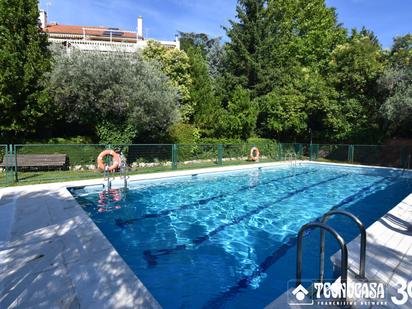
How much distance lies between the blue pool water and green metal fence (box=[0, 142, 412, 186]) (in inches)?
93.9

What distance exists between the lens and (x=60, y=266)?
12.1 feet

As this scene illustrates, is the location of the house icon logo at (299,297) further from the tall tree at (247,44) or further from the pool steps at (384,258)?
the tall tree at (247,44)

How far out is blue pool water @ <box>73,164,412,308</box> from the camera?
4.11m

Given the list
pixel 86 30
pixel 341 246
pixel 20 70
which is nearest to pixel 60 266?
pixel 341 246

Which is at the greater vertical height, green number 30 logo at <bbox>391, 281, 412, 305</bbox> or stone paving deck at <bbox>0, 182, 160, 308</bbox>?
green number 30 logo at <bbox>391, 281, 412, 305</bbox>

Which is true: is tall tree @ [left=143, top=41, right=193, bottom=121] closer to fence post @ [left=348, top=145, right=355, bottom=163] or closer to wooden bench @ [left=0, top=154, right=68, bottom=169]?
wooden bench @ [left=0, top=154, right=68, bottom=169]

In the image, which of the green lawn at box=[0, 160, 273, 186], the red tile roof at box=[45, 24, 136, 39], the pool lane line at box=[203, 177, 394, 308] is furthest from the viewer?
the red tile roof at box=[45, 24, 136, 39]

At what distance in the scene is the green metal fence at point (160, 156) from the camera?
1100 cm

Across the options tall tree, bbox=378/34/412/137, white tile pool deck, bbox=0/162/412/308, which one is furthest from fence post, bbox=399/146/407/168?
white tile pool deck, bbox=0/162/412/308

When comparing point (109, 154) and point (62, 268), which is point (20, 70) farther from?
point (62, 268)

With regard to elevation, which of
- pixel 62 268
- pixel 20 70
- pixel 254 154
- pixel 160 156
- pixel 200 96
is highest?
pixel 200 96

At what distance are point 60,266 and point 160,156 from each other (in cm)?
1052

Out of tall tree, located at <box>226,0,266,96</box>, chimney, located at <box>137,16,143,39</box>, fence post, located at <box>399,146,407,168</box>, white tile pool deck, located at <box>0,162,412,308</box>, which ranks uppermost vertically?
chimney, located at <box>137,16,143,39</box>

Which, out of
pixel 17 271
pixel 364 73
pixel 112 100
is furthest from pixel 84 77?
pixel 364 73
